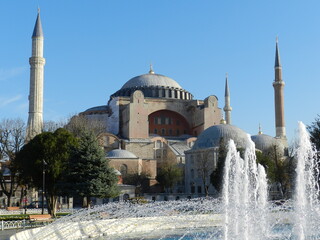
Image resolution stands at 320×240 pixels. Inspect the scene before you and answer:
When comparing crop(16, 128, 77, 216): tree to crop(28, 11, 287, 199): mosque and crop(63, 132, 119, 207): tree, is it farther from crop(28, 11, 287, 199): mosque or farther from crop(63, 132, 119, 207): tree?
crop(28, 11, 287, 199): mosque

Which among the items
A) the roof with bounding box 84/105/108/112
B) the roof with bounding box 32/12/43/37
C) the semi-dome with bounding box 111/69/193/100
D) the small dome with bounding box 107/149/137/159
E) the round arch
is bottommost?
the small dome with bounding box 107/149/137/159

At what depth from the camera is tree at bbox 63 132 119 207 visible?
2231cm

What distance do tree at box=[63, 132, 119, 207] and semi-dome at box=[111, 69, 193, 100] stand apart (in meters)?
33.6

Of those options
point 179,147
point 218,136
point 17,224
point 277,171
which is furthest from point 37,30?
point 17,224

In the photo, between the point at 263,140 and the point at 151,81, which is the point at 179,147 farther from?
the point at 151,81

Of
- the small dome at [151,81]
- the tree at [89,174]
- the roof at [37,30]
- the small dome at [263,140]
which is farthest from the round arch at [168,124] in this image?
the tree at [89,174]

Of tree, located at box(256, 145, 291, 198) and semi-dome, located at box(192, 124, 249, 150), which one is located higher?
semi-dome, located at box(192, 124, 249, 150)

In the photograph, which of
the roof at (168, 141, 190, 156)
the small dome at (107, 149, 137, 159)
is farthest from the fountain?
the roof at (168, 141, 190, 156)

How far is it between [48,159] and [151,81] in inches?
1324

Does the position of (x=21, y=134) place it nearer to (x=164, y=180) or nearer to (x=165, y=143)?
(x=164, y=180)

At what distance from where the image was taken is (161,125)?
55062mm

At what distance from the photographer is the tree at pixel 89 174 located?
2231 cm

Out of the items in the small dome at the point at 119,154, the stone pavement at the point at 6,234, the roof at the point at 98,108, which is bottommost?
the stone pavement at the point at 6,234

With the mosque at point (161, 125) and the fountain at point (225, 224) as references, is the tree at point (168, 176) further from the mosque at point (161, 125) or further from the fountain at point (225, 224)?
the fountain at point (225, 224)
